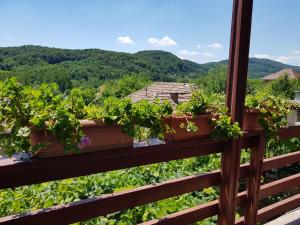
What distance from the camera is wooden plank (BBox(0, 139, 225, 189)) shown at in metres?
1.15

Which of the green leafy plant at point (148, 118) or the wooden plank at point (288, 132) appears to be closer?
the green leafy plant at point (148, 118)

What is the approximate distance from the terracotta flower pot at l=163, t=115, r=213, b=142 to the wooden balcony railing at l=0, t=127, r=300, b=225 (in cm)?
3

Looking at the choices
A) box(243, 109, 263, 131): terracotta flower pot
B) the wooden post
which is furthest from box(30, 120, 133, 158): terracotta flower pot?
box(243, 109, 263, 131): terracotta flower pot

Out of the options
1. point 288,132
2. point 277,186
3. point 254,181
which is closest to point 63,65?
point 254,181

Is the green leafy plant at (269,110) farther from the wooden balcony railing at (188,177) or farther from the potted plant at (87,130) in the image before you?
the potted plant at (87,130)

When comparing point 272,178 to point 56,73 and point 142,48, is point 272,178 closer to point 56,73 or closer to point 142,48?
point 142,48

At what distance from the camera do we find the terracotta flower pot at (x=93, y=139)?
1189 mm

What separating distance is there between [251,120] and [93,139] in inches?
38.7

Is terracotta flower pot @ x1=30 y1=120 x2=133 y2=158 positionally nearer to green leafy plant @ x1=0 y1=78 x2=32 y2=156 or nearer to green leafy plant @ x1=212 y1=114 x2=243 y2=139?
green leafy plant @ x1=0 y1=78 x2=32 y2=156

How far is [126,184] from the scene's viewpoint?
2293 millimetres

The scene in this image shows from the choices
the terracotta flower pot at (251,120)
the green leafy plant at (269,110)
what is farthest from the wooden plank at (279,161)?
the terracotta flower pot at (251,120)

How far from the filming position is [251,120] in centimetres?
188

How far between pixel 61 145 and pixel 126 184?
115 cm

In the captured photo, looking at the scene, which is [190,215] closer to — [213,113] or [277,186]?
[213,113]
